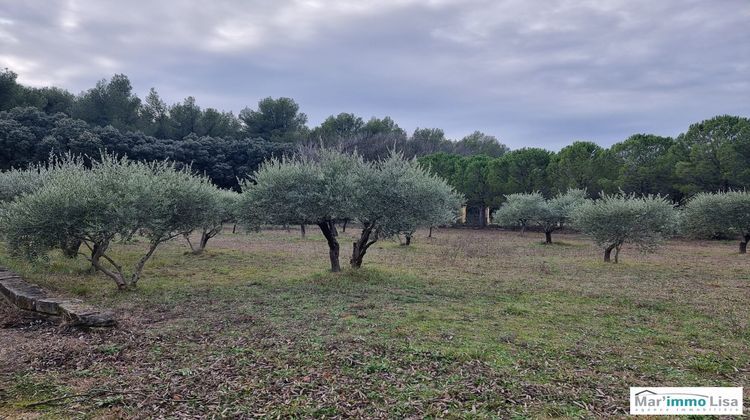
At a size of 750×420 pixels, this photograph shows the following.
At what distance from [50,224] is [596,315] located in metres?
12.5

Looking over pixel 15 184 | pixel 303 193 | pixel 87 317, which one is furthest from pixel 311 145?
pixel 87 317

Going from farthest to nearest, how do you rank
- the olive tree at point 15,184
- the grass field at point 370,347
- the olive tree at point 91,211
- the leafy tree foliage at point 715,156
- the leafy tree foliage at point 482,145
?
the leafy tree foliage at point 482,145 → the leafy tree foliage at point 715,156 → the olive tree at point 15,184 → the olive tree at point 91,211 → the grass field at point 370,347

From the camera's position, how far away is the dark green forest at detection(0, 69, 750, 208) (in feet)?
128

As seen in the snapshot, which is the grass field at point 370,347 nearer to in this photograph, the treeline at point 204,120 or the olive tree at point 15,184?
the olive tree at point 15,184

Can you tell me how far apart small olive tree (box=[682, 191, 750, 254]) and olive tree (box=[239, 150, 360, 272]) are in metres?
22.4

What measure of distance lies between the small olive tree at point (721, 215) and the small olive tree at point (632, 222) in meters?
6.95

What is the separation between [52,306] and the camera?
9.01 m

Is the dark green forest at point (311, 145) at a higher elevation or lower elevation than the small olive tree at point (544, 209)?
higher

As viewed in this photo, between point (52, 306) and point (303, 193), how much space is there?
22.0 ft

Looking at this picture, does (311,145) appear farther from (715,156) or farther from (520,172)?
(715,156)

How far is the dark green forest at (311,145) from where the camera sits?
3900 cm

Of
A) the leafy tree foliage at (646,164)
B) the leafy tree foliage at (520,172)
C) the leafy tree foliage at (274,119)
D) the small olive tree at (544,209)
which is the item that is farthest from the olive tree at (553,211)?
the leafy tree foliage at (274,119)

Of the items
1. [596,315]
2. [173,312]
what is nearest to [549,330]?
[596,315]

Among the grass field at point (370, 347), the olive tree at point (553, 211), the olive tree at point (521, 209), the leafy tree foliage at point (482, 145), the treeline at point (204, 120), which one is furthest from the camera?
the leafy tree foliage at point (482, 145)
